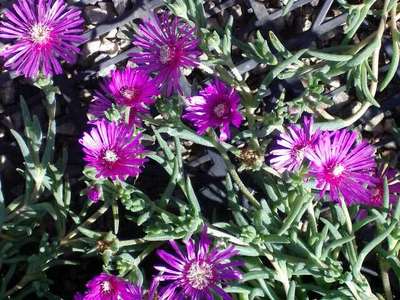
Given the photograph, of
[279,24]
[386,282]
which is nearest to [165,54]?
[279,24]

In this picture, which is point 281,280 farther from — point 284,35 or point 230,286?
→ point 284,35

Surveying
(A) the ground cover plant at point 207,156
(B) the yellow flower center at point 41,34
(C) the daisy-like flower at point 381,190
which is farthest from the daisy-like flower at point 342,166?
(B) the yellow flower center at point 41,34

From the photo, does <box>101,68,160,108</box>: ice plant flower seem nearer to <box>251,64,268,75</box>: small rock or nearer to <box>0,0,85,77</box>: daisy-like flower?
<box>0,0,85,77</box>: daisy-like flower

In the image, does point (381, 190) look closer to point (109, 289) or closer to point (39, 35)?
point (109, 289)

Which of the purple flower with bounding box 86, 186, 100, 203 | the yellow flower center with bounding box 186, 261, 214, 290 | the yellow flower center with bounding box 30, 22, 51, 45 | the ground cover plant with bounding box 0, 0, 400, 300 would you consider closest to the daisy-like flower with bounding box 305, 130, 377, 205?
the ground cover plant with bounding box 0, 0, 400, 300

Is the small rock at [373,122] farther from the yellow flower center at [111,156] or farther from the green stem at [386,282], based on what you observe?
the yellow flower center at [111,156]

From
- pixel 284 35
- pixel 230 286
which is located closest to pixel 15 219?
pixel 230 286

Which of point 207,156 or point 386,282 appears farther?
point 207,156
